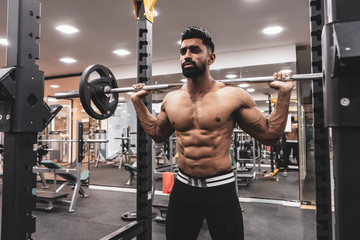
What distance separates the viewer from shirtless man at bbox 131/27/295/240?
4.27 ft

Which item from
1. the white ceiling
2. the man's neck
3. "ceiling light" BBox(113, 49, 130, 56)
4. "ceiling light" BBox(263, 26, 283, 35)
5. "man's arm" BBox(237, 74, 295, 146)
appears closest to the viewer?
"man's arm" BBox(237, 74, 295, 146)

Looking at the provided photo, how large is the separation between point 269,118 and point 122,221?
103 inches

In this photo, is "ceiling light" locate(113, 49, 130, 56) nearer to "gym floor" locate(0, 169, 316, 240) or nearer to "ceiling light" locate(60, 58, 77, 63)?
"ceiling light" locate(60, 58, 77, 63)

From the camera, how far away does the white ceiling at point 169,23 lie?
3.14m

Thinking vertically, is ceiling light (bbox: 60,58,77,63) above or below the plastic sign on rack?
above

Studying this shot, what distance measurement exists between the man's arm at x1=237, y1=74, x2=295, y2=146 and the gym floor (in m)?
1.80

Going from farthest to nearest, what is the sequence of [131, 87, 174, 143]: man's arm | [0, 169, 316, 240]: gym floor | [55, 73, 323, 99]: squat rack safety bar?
[0, 169, 316, 240]: gym floor, [131, 87, 174, 143]: man's arm, [55, 73, 323, 99]: squat rack safety bar

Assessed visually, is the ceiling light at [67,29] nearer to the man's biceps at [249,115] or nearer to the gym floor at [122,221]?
the gym floor at [122,221]

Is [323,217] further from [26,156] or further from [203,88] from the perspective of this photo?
[26,156]

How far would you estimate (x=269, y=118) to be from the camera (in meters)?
1.28

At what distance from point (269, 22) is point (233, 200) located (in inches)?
118

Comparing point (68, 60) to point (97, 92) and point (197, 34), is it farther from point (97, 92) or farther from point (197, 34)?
point (197, 34)

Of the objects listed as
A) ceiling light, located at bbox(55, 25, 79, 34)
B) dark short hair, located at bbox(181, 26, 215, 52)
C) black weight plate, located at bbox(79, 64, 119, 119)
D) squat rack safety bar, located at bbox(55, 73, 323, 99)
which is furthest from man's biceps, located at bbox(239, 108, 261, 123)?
ceiling light, located at bbox(55, 25, 79, 34)

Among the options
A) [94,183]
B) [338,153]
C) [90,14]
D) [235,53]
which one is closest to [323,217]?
[338,153]
